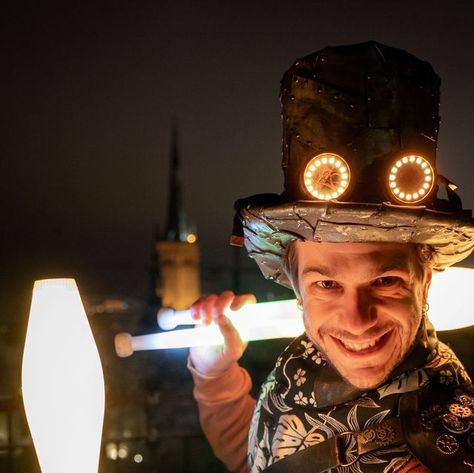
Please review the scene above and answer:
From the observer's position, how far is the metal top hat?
5.76 ft

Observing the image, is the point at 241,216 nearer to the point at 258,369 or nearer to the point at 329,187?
the point at 329,187

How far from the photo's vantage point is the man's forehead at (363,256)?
190cm

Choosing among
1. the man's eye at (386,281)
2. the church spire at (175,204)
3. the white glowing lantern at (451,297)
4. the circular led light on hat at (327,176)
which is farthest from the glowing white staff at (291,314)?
the church spire at (175,204)

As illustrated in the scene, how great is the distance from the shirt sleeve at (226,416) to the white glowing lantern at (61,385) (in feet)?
3.28

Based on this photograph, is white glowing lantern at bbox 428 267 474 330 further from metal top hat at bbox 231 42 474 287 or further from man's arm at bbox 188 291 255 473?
man's arm at bbox 188 291 255 473

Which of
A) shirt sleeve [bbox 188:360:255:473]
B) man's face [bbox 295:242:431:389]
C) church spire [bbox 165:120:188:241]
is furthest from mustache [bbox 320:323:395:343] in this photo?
church spire [bbox 165:120:188:241]

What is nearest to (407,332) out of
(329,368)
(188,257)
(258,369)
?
(329,368)

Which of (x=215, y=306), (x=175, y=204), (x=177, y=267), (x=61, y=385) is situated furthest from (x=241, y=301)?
(x=175, y=204)

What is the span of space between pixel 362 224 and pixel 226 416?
125 cm

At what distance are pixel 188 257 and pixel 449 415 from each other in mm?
46040

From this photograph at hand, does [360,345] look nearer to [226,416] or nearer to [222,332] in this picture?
[222,332]

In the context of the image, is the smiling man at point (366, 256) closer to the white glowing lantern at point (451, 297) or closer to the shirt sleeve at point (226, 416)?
the white glowing lantern at point (451, 297)

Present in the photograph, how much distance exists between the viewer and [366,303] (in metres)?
1.90

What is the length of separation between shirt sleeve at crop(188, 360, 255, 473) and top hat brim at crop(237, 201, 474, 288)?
0.83 meters
